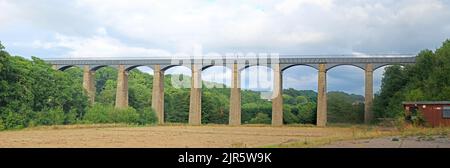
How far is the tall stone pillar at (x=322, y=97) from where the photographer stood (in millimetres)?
51438

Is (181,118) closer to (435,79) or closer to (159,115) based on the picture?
(159,115)

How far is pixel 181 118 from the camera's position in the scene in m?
64.6

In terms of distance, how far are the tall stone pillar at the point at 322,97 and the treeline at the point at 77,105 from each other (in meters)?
8.48

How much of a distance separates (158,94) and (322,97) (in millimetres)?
18665

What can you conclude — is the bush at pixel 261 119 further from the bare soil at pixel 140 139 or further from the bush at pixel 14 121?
the bare soil at pixel 140 139

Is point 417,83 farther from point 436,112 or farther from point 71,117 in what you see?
point 71,117

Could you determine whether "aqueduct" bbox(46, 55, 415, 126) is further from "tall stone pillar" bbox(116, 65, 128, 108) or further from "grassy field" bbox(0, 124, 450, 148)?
"grassy field" bbox(0, 124, 450, 148)

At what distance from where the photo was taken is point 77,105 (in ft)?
156

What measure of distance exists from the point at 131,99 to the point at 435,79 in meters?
40.5

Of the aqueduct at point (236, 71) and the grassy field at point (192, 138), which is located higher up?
the aqueduct at point (236, 71)

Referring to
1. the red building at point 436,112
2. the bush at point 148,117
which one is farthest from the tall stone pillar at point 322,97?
the red building at point 436,112

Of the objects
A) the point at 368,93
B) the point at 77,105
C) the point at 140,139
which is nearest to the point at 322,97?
the point at 368,93

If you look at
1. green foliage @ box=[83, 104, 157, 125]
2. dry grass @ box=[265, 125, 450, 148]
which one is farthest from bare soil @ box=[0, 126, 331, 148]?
green foliage @ box=[83, 104, 157, 125]

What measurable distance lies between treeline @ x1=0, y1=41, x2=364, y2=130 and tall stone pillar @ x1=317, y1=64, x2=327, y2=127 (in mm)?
8482
